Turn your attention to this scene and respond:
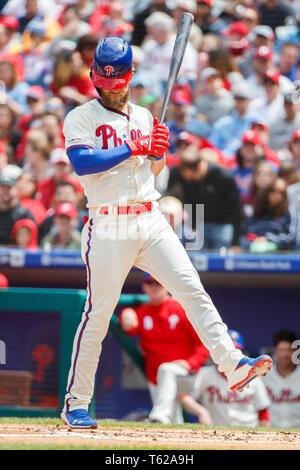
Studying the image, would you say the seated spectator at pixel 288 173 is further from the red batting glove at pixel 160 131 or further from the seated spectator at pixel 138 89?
the red batting glove at pixel 160 131

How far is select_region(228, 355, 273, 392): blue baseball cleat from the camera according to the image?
380 cm

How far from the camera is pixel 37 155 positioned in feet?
27.0

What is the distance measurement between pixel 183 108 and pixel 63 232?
7.00 feet

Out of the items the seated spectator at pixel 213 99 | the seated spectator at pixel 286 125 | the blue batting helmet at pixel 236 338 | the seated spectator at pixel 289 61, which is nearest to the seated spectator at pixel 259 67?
the seated spectator at pixel 289 61

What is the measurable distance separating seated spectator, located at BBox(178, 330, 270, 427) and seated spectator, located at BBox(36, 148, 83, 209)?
2.33 meters

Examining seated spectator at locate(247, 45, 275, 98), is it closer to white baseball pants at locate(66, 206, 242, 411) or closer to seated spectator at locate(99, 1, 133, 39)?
seated spectator at locate(99, 1, 133, 39)

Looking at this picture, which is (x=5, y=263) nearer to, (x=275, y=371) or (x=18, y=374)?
(x=18, y=374)

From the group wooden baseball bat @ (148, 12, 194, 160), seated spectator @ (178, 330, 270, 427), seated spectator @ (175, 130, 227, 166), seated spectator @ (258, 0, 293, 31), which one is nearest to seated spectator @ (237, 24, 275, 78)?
seated spectator @ (258, 0, 293, 31)

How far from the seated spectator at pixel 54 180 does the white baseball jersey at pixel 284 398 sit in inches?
100

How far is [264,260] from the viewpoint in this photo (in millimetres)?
6254

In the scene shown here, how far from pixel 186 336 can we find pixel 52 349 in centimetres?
92

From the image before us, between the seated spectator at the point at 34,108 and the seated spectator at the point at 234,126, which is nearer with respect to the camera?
the seated spectator at the point at 234,126

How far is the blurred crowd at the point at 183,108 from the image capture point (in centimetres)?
703
